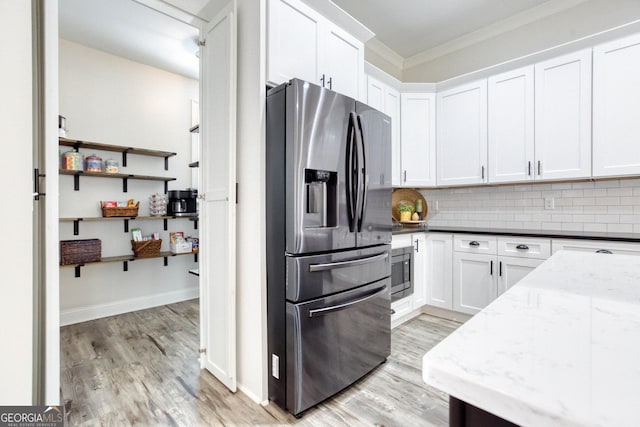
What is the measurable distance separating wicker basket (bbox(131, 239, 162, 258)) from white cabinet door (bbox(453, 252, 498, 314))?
3.31 meters

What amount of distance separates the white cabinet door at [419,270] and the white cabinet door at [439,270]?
0.04 meters

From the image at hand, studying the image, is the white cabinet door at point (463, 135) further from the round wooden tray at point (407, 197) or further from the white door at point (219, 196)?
the white door at point (219, 196)

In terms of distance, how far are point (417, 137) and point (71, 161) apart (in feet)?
12.0

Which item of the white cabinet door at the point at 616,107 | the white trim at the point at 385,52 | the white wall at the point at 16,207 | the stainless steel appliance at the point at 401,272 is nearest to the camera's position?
the white wall at the point at 16,207

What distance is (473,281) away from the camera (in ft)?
9.65

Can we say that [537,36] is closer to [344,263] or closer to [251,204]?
[344,263]

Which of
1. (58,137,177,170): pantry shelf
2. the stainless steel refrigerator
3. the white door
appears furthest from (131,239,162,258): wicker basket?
the stainless steel refrigerator

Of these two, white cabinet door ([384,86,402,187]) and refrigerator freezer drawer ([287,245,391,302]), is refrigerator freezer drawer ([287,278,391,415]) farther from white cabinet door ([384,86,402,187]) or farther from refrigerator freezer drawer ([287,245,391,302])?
white cabinet door ([384,86,402,187])

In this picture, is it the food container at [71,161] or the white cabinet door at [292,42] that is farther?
the food container at [71,161]

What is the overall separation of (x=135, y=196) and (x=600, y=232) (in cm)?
479

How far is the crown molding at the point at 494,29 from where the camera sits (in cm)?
Answer: 293

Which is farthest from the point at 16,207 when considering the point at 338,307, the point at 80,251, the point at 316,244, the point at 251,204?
the point at 80,251

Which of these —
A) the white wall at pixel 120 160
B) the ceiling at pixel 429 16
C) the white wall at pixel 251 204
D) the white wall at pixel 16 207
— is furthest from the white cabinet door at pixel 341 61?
the white wall at pixel 120 160

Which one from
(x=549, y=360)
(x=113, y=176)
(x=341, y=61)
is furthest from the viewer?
(x=113, y=176)
